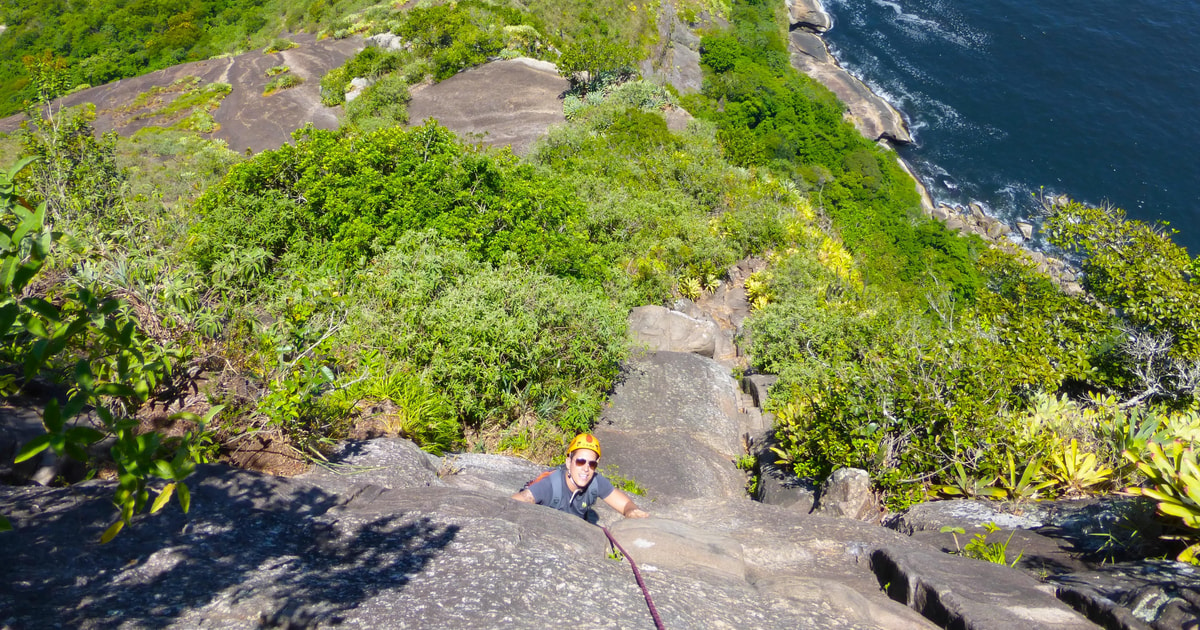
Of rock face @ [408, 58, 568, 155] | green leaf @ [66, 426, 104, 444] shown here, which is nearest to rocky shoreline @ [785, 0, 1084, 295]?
rock face @ [408, 58, 568, 155]

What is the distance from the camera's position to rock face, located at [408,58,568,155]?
25562mm

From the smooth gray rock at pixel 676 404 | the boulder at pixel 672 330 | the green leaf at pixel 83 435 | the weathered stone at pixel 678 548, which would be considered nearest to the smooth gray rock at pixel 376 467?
the weathered stone at pixel 678 548

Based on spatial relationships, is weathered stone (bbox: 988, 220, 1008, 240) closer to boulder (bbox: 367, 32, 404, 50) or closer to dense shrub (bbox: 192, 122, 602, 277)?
dense shrub (bbox: 192, 122, 602, 277)

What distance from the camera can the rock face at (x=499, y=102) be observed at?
25.6 metres

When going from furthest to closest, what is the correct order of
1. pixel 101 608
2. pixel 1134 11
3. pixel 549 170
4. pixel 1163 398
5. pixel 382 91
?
1. pixel 1134 11
2. pixel 382 91
3. pixel 549 170
4. pixel 1163 398
5. pixel 101 608

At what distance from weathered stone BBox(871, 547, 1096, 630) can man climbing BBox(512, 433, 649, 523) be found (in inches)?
95.4

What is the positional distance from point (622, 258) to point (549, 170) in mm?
4213

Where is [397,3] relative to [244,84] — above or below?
above

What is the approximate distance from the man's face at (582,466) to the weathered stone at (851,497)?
318 cm

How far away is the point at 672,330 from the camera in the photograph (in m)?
14.0

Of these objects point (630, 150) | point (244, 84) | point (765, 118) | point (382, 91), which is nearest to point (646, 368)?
point (630, 150)

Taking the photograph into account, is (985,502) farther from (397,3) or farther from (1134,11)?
(1134,11)

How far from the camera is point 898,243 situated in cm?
3045

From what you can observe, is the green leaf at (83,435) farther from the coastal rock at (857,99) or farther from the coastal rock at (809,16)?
the coastal rock at (809,16)
